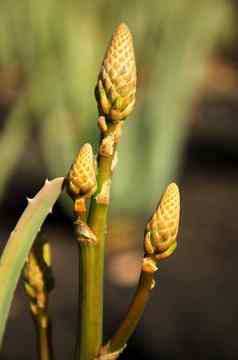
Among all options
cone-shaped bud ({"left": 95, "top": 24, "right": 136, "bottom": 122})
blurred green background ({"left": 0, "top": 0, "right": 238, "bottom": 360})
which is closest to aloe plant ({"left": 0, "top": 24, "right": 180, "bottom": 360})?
cone-shaped bud ({"left": 95, "top": 24, "right": 136, "bottom": 122})

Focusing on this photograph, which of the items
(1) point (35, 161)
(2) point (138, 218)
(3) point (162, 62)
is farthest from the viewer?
(1) point (35, 161)

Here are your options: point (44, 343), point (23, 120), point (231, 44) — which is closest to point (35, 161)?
point (23, 120)

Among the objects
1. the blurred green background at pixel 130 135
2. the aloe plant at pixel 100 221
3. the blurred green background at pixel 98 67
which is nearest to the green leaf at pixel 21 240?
the aloe plant at pixel 100 221

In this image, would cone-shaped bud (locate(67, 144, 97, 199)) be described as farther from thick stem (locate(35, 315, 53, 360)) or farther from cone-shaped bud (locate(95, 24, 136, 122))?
thick stem (locate(35, 315, 53, 360))

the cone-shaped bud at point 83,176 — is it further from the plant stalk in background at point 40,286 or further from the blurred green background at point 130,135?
the blurred green background at point 130,135

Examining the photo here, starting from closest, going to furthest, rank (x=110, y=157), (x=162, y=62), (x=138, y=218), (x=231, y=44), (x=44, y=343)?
(x=110, y=157) → (x=44, y=343) → (x=162, y=62) → (x=138, y=218) → (x=231, y=44)

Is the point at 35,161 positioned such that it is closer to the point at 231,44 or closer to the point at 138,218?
the point at 138,218
